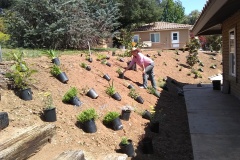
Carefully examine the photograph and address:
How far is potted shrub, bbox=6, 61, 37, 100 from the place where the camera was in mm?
5218

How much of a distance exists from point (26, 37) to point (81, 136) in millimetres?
9513

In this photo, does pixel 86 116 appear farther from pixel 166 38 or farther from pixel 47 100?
pixel 166 38

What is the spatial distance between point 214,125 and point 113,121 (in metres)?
2.17

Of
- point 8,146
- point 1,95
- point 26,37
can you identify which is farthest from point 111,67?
point 8,146

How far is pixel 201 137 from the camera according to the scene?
18.1 ft

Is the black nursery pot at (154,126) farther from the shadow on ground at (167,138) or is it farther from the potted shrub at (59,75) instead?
the potted shrub at (59,75)

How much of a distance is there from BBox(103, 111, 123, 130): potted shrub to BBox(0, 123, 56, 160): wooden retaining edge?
4.15 ft

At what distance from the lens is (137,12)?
32875 mm

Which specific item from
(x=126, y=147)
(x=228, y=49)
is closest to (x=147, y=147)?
(x=126, y=147)

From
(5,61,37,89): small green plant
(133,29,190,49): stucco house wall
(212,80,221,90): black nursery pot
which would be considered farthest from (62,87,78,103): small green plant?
(133,29,190,49): stucco house wall

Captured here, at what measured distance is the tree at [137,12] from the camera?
32375mm

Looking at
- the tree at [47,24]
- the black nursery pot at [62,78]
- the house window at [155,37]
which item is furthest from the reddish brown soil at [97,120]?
the house window at [155,37]

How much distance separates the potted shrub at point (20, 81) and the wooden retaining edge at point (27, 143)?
3.08 ft

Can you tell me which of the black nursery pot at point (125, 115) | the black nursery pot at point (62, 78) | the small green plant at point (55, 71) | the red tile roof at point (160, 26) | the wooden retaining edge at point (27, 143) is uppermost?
the red tile roof at point (160, 26)
